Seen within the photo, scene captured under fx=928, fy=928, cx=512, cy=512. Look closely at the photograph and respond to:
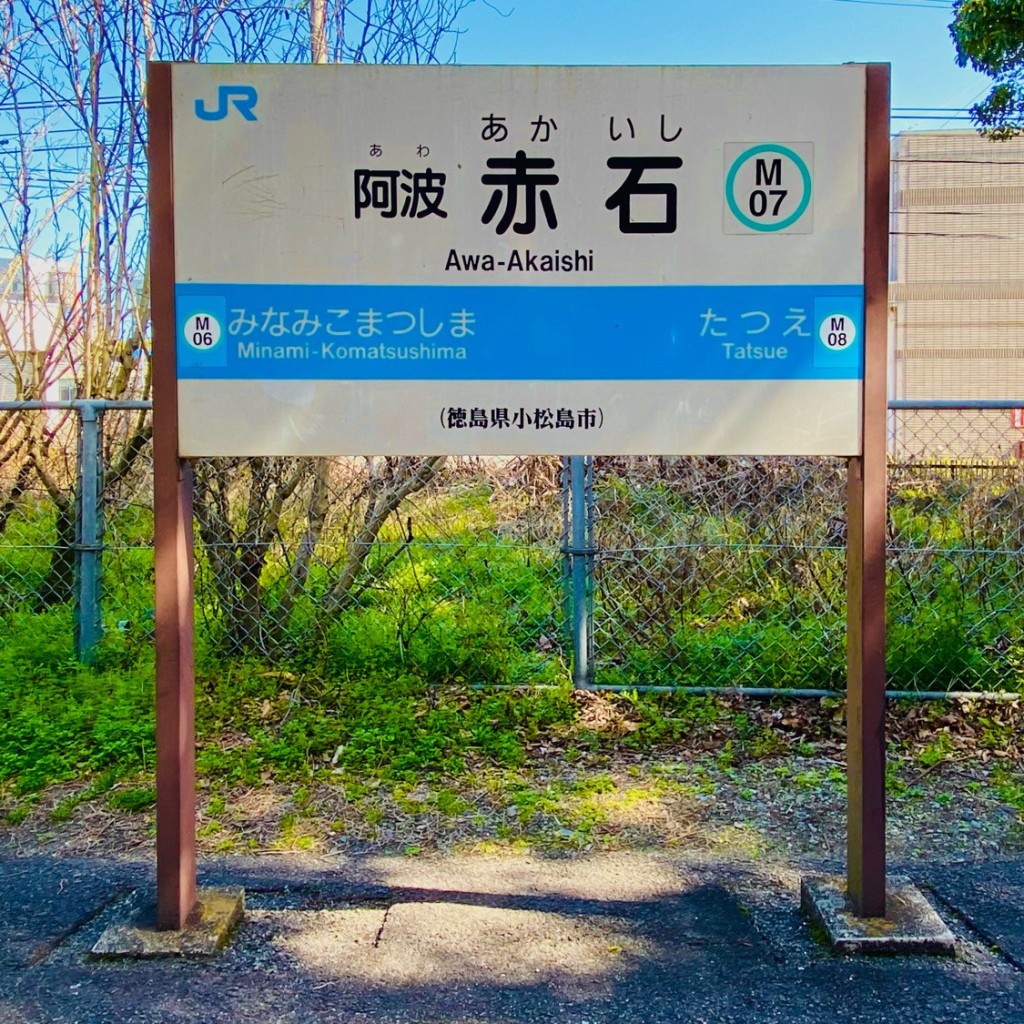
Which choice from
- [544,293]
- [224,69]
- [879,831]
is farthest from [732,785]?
[224,69]

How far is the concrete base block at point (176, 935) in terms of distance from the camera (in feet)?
8.18

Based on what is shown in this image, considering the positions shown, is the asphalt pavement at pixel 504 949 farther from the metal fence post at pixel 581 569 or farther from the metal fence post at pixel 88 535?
the metal fence post at pixel 88 535

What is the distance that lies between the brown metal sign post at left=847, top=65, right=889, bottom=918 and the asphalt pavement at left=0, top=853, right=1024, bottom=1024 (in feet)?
1.00

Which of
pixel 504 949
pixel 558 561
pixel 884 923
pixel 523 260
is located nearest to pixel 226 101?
pixel 523 260

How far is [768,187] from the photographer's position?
2578mm

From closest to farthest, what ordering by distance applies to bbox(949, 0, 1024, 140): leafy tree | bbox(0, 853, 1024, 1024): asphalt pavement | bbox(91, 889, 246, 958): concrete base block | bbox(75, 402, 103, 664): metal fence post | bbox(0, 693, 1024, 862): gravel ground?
bbox(0, 853, 1024, 1024): asphalt pavement < bbox(91, 889, 246, 958): concrete base block < bbox(0, 693, 1024, 862): gravel ground < bbox(75, 402, 103, 664): metal fence post < bbox(949, 0, 1024, 140): leafy tree

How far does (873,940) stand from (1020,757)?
194cm

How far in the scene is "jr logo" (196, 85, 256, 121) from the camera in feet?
8.40

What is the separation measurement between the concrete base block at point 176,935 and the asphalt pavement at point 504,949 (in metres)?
0.04

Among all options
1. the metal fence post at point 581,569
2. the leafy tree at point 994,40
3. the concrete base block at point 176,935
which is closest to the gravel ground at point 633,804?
the metal fence post at point 581,569

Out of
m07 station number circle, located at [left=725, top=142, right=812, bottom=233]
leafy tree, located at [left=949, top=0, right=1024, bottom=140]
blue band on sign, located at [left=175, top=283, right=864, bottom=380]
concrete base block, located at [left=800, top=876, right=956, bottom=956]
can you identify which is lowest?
concrete base block, located at [left=800, top=876, right=956, bottom=956]

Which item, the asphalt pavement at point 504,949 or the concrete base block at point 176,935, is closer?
the asphalt pavement at point 504,949

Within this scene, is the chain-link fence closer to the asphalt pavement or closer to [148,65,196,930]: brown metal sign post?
the asphalt pavement

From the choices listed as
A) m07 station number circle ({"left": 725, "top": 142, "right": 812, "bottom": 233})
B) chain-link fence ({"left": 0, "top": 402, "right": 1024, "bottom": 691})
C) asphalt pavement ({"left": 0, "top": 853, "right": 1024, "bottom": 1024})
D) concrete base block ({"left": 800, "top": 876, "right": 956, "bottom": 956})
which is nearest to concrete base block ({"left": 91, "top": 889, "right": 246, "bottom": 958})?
asphalt pavement ({"left": 0, "top": 853, "right": 1024, "bottom": 1024})
